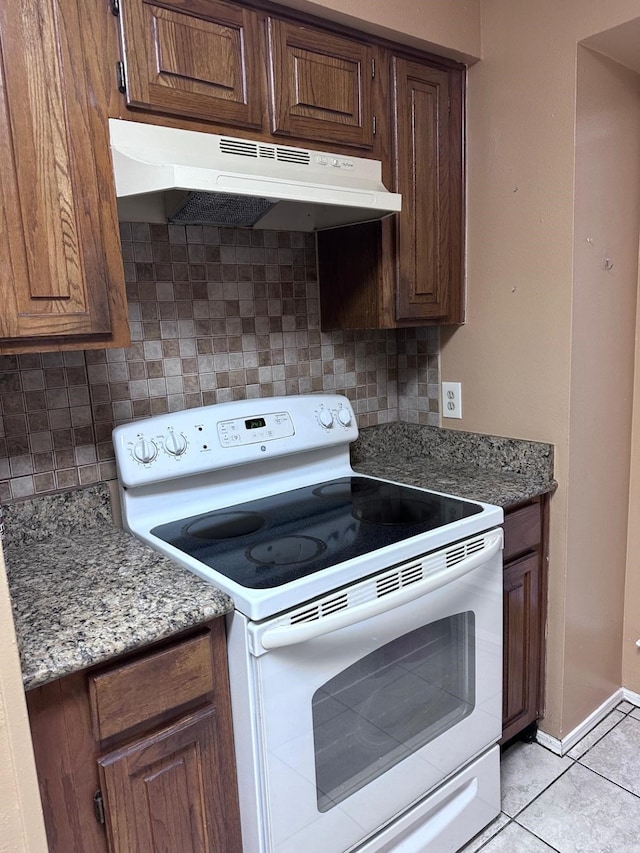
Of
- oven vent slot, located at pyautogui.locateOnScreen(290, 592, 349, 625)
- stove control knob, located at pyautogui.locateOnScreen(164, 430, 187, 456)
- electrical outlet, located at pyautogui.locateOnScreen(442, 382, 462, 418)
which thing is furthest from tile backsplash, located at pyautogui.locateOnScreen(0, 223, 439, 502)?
oven vent slot, located at pyautogui.locateOnScreen(290, 592, 349, 625)

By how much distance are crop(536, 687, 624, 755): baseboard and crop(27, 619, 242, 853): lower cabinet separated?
1.11 m

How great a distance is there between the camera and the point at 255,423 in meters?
1.66

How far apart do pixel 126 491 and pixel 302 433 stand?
512 millimetres

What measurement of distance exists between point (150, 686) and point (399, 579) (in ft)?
1.75

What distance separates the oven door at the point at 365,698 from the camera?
1124mm

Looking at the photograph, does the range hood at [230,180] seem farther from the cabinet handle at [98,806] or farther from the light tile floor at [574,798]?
the light tile floor at [574,798]

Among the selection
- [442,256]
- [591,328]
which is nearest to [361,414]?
[442,256]

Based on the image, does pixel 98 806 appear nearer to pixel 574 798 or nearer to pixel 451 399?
pixel 574 798

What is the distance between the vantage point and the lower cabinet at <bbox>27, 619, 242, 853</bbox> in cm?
98

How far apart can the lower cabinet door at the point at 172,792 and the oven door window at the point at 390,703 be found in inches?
7.8

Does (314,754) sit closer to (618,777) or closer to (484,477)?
(484,477)

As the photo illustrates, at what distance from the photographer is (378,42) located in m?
1.55

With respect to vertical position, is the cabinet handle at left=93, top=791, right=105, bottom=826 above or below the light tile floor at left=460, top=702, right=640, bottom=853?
above

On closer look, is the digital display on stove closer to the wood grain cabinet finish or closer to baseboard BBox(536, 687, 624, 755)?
the wood grain cabinet finish
